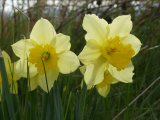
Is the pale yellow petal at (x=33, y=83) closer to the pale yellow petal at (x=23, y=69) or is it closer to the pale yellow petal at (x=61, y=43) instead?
the pale yellow petal at (x=23, y=69)

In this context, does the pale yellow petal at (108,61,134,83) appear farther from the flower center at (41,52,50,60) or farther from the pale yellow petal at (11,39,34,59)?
the pale yellow petal at (11,39,34,59)

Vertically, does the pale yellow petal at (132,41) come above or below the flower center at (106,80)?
above

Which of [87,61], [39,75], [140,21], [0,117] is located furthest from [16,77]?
[140,21]

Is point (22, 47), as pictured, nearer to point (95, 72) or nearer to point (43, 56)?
point (43, 56)

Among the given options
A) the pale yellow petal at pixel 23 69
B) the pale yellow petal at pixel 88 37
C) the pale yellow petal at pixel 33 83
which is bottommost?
the pale yellow petal at pixel 33 83

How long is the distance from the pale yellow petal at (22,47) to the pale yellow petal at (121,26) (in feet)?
1.46

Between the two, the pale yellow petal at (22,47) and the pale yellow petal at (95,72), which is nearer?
the pale yellow petal at (95,72)

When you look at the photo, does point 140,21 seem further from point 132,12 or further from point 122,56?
point 122,56

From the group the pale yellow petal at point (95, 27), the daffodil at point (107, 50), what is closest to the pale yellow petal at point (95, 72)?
the daffodil at point (107, 50)

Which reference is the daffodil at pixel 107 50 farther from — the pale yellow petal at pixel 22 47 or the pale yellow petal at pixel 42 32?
the pale yellow petal at pixel 22 47

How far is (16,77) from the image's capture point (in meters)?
1.13

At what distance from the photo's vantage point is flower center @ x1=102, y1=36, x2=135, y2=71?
103 centimetres

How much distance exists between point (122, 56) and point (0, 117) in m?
0.77

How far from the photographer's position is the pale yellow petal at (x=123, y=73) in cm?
107
